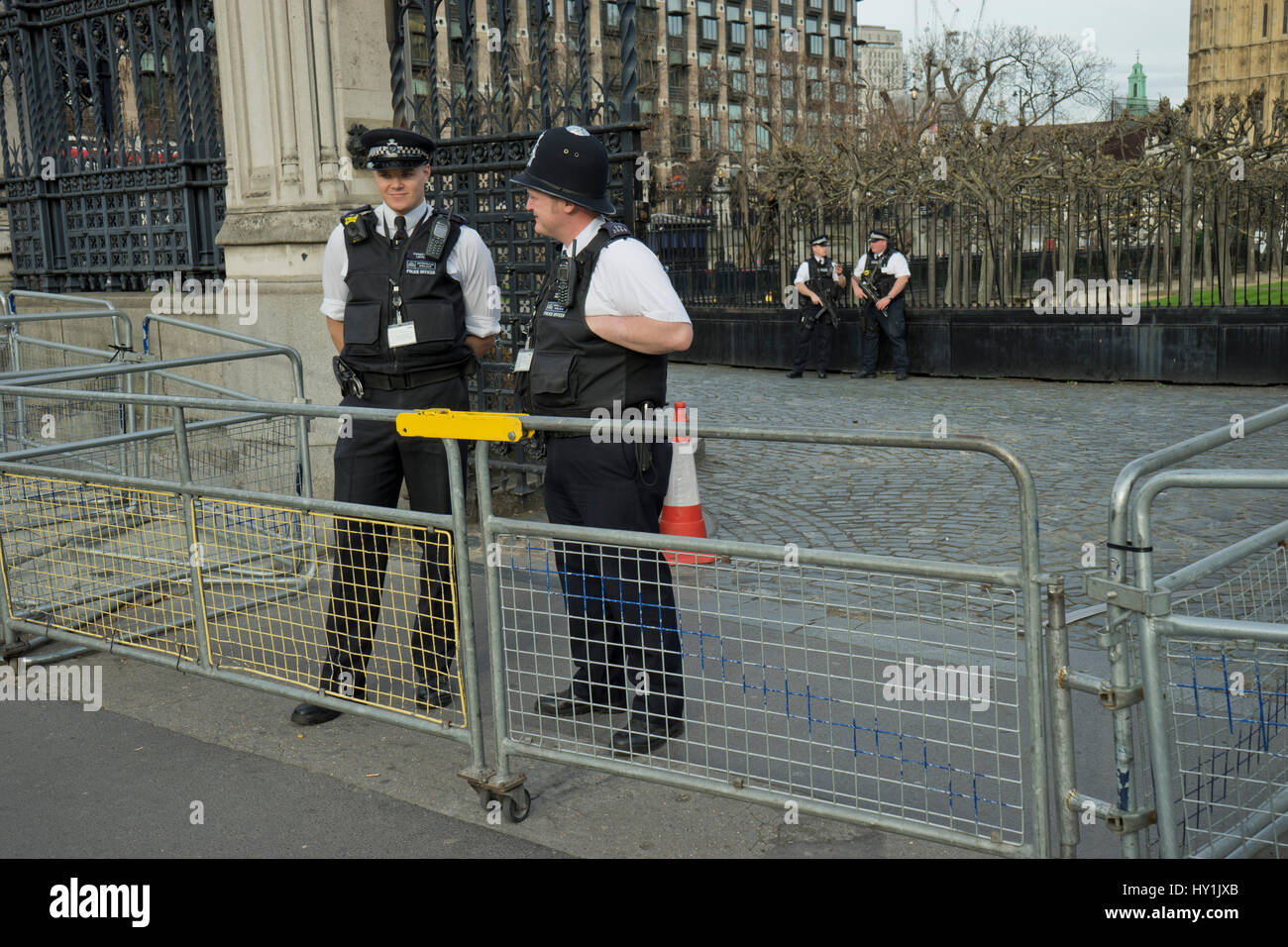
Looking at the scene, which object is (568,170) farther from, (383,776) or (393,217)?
(383,776)

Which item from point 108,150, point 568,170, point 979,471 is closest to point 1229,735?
point 568,170

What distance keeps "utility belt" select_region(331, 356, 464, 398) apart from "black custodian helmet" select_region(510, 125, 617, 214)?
1017 mm

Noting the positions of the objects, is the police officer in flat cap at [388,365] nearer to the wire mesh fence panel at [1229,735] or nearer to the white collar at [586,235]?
the white collar at [586,235]

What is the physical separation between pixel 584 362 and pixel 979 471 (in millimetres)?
5987

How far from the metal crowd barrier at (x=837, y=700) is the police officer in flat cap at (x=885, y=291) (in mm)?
11399

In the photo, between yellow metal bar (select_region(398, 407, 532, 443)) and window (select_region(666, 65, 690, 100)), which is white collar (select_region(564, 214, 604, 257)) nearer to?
yellow metal bar (select_region(398, 407, 532, 443))

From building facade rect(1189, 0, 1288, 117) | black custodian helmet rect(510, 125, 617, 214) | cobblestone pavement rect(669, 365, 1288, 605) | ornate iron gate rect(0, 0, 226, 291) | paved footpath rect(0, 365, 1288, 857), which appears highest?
building facade rect(1189, 0, 1288, 117)

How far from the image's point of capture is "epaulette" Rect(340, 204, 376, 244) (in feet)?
16.6

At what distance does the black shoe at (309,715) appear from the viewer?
5070mm

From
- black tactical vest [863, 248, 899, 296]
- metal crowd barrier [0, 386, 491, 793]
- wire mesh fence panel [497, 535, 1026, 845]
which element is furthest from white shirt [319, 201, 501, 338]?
black tactical vest [863, 248, 899, 296]

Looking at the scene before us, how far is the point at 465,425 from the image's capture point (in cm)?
Answer: 405
